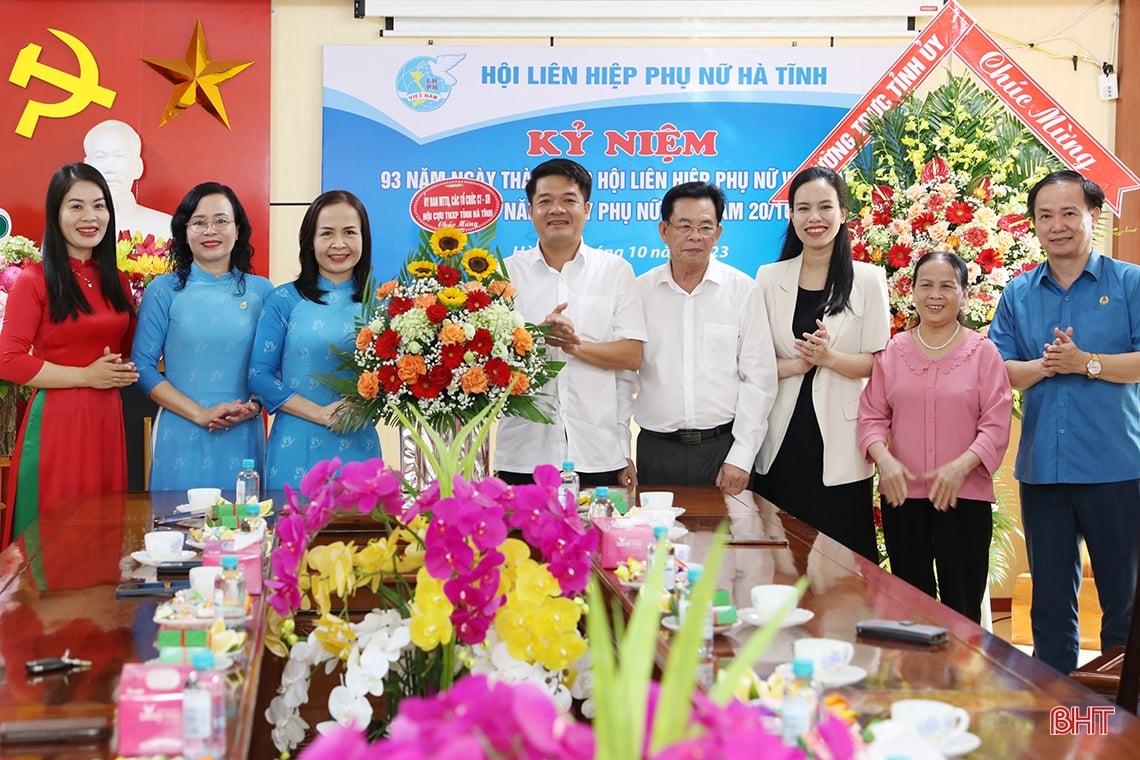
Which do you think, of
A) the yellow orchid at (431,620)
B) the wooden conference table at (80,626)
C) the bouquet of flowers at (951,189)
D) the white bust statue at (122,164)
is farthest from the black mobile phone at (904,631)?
the white bust statue at (122,164)

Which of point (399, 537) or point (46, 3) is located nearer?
point (399, 537)

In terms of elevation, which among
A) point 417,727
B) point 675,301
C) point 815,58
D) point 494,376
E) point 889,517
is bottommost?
point 889,517

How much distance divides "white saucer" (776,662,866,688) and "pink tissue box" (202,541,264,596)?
100cm

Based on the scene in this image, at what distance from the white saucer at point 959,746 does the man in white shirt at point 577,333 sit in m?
2.30

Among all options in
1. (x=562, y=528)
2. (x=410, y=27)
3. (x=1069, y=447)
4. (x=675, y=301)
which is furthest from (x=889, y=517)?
(x=410, y=27)

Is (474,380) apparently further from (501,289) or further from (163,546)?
(163,546)

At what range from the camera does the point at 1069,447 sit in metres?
3.38

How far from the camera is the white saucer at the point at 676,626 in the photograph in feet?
6.03

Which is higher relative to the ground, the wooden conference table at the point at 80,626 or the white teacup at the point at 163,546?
the white teacup at the point at 163,546

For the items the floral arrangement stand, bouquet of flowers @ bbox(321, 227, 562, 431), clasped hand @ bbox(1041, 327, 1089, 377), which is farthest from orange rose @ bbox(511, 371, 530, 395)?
the floral arrangement stand

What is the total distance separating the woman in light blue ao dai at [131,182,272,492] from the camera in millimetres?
3594

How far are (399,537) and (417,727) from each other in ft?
3.53

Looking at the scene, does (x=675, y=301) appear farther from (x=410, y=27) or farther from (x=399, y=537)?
(x=410, y=27)

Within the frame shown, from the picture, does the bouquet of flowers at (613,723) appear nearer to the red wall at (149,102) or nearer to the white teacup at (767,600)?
the white teacup at (767,600)
